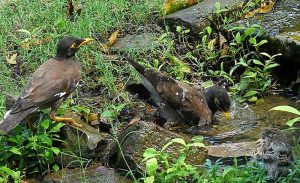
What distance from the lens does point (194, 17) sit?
8453 mm

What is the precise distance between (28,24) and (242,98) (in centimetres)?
333

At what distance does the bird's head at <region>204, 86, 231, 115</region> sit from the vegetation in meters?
A: 0.56

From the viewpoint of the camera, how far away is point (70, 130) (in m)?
6.18

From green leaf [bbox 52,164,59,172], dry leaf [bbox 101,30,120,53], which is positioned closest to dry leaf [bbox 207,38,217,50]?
dry leaf [bbox 101,30,120,53]

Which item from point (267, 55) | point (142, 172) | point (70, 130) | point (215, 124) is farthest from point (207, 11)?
point (142, 172)

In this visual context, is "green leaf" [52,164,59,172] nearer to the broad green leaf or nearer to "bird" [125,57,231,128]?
the broad green leaf

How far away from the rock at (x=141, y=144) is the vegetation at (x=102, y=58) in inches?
6.0

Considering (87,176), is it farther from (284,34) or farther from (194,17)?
(194,17)

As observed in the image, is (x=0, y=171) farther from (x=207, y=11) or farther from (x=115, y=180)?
(x=207, y=11)

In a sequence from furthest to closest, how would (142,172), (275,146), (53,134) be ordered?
(53,134), (142,172), (275,146)

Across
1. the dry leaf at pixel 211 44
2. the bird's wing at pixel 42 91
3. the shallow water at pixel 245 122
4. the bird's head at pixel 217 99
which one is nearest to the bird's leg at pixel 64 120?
the bird's wing at pixel 42 91

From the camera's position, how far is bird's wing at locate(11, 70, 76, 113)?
6.02 metres

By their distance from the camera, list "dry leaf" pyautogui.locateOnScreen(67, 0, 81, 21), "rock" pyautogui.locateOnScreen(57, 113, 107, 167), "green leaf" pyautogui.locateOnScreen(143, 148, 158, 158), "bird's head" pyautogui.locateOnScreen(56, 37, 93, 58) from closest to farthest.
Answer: "green leaf" pyautogui.locateOnScreen(143, 148, 158, 158) < "rock" pyautogui.locateOnScreen(57, 113, 107, 167) < "bird's head" pyautogui.locateOnScreen(56, 37, 93, 58) < "dry leaf" pyautogui.locateOnScreen(67, 0, 81, 21)

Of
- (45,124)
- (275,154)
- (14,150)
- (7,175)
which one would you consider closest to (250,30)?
(45,124)
